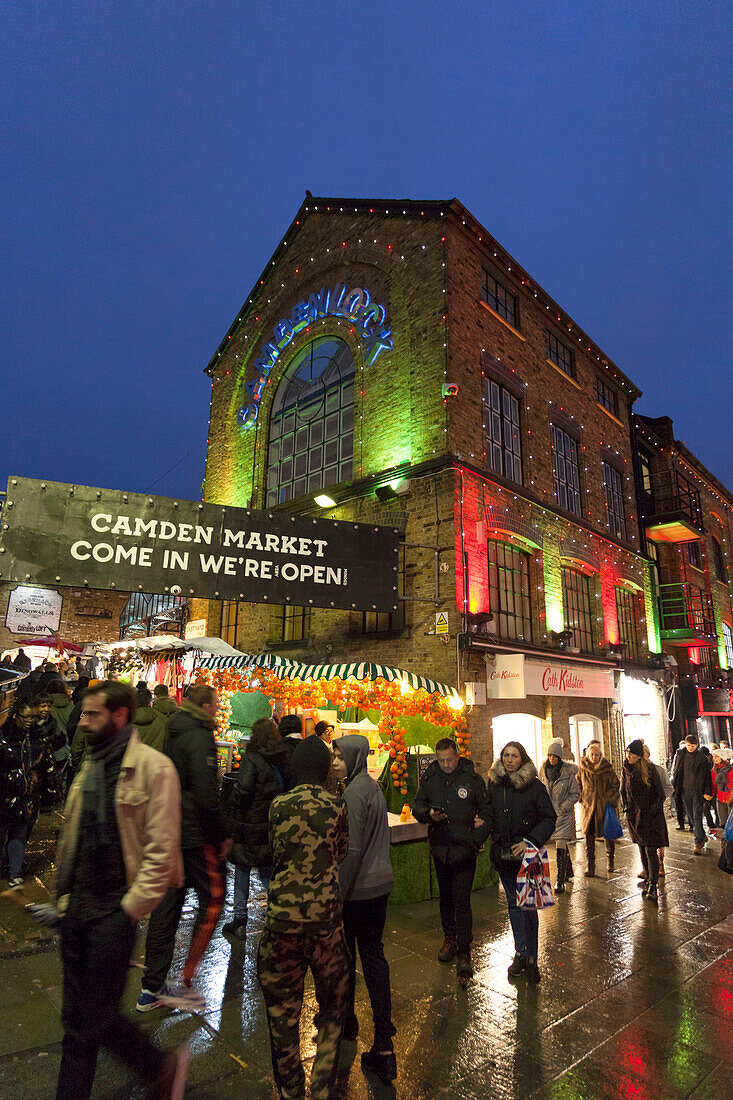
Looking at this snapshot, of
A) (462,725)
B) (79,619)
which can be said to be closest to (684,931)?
(462,725)

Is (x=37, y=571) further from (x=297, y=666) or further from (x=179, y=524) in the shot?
(x=297, y=666)

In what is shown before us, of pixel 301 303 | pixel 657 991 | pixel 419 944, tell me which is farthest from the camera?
pixel 301 303

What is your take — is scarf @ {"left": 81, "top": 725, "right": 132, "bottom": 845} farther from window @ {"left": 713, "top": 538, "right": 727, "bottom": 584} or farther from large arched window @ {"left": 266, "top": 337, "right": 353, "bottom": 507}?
window @ {"left": 713, "top": 538, "right": 727, "bottom": 584}

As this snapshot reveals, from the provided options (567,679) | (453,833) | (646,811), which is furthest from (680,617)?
(453,833)

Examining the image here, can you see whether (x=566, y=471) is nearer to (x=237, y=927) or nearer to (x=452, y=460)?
(x=452, y=460)

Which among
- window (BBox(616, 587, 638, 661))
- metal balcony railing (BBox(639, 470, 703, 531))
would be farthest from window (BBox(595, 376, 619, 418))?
window (BBox(616, 587, 638, 661))

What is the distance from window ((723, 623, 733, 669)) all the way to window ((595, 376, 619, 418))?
12154 mm

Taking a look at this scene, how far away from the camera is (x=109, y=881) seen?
9.05 ft

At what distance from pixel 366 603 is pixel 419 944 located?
4.75 meters

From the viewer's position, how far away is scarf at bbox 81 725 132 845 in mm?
2795

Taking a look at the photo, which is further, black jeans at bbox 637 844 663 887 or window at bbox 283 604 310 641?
window at bbox 283 604 310 641

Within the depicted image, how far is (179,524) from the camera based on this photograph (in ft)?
27.6

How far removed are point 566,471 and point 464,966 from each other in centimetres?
1319

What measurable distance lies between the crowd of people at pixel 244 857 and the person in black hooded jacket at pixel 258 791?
0.04 ft
